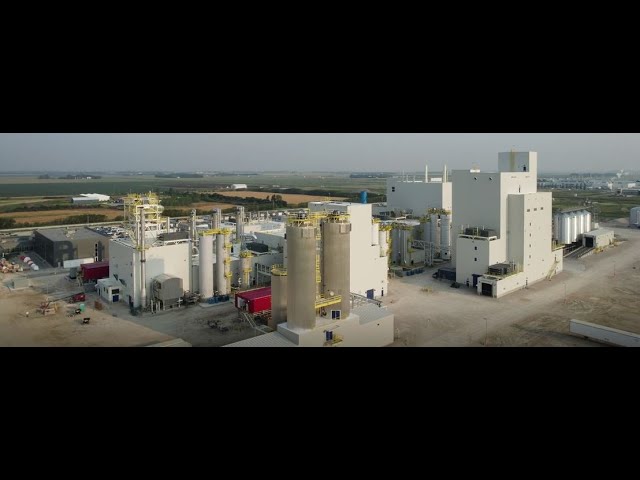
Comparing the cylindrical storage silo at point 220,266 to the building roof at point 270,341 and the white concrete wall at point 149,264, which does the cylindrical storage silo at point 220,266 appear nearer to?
the white concrete wall at point 149,264

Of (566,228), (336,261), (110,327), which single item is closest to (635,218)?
(566,228)

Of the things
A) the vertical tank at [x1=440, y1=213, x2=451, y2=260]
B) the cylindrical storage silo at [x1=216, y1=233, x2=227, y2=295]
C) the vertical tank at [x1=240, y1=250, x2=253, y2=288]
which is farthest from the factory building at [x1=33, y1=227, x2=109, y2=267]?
the vertical tank at [x1=440, y1=213, x2=451, y2=260]

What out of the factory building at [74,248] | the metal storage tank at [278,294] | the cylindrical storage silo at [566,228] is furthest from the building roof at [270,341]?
the cylindrical storage silo at [566,228]

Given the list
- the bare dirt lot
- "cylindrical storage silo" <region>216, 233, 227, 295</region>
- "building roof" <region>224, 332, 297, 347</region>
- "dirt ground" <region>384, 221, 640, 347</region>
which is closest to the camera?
"building roof" <region>224, 332, 297, 347</region>

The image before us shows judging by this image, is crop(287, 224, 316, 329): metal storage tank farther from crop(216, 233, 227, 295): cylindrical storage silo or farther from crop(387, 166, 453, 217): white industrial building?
crop(387, 166, 453, 217): white industrial building

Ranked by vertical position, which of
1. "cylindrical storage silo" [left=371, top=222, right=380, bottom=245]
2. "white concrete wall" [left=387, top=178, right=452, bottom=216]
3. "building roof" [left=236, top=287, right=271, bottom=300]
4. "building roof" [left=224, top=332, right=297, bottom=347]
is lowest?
"building roof" [left=224, top=332, right=297, bottom=347]

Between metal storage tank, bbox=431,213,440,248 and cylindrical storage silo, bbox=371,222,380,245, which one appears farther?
metal storage tank, bbox=431,213,440,248

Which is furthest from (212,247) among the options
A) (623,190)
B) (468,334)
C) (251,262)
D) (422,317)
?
(623,190)
